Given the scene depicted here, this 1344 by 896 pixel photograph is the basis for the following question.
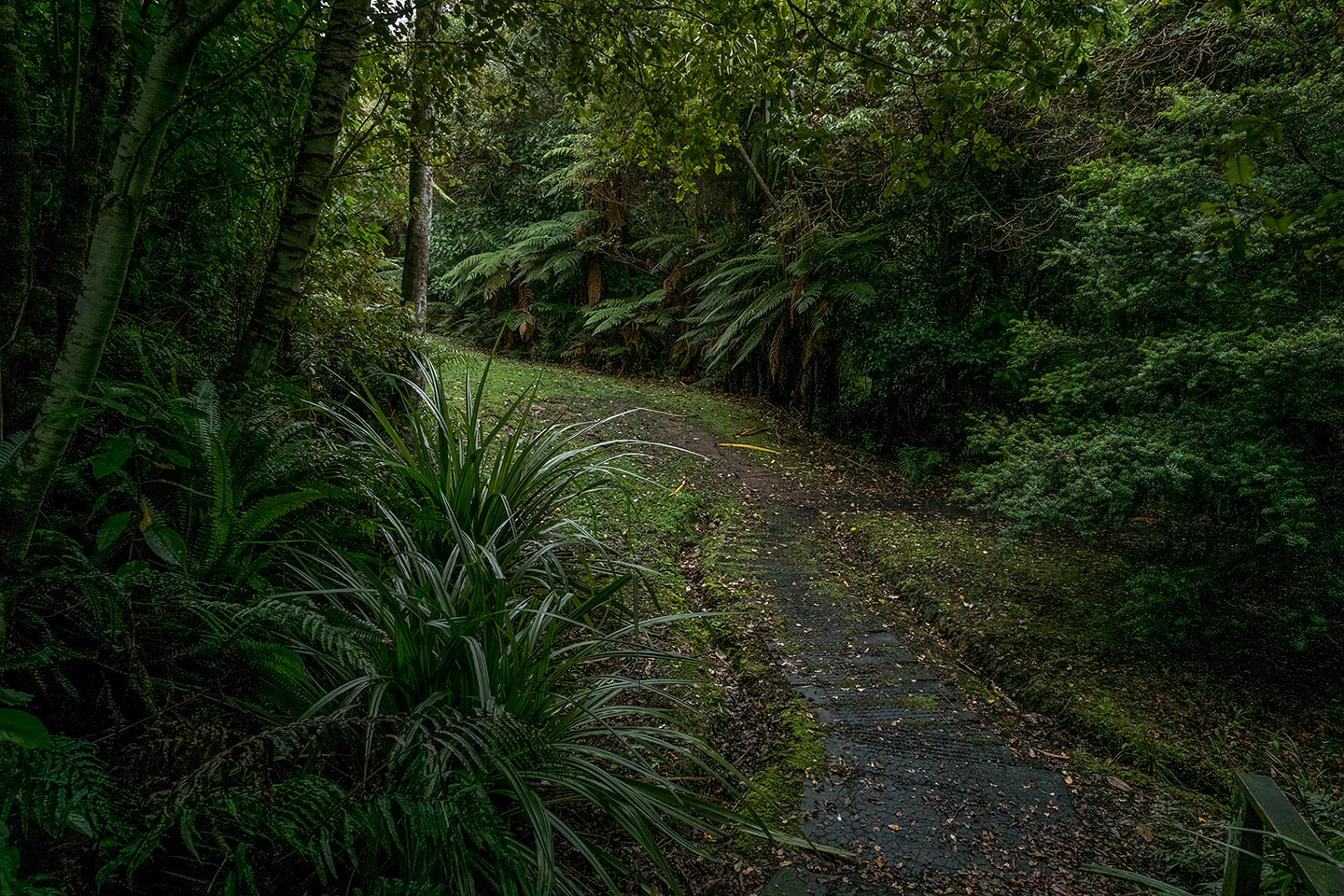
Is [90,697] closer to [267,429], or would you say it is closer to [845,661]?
[267,429]

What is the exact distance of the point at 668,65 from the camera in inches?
102

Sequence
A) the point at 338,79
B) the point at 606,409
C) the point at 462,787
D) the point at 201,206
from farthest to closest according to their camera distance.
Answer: the point at 606,409 → the point at 201,206 → the point at 338,79 → the point at 462,787

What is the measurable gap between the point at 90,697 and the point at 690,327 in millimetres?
9174

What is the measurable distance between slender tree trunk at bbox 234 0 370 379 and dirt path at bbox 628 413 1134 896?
94.7 inches

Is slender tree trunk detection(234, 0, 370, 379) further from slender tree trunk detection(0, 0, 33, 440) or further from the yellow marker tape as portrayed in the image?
the yellow marker tape

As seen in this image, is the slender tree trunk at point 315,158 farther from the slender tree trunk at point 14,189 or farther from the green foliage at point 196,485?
the slender tree trunk at point 14,189

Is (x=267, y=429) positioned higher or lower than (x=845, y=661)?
higher

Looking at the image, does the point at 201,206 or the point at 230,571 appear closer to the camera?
the point at 230,571

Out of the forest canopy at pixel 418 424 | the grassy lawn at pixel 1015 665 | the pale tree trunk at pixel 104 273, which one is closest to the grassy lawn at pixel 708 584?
the grassy lawn at pixel 1015 665

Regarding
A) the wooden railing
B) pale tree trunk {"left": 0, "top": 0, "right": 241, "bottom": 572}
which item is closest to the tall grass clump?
pale tree trunk {"left": 0, "top": 0, "right": 241, "bottom": 572}

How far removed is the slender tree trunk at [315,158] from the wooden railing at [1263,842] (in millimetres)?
2928

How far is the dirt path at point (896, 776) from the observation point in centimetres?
219

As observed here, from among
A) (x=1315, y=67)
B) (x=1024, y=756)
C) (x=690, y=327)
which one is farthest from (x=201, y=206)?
(x=690, y=327)

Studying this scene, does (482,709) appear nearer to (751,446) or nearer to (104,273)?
(104,273)
